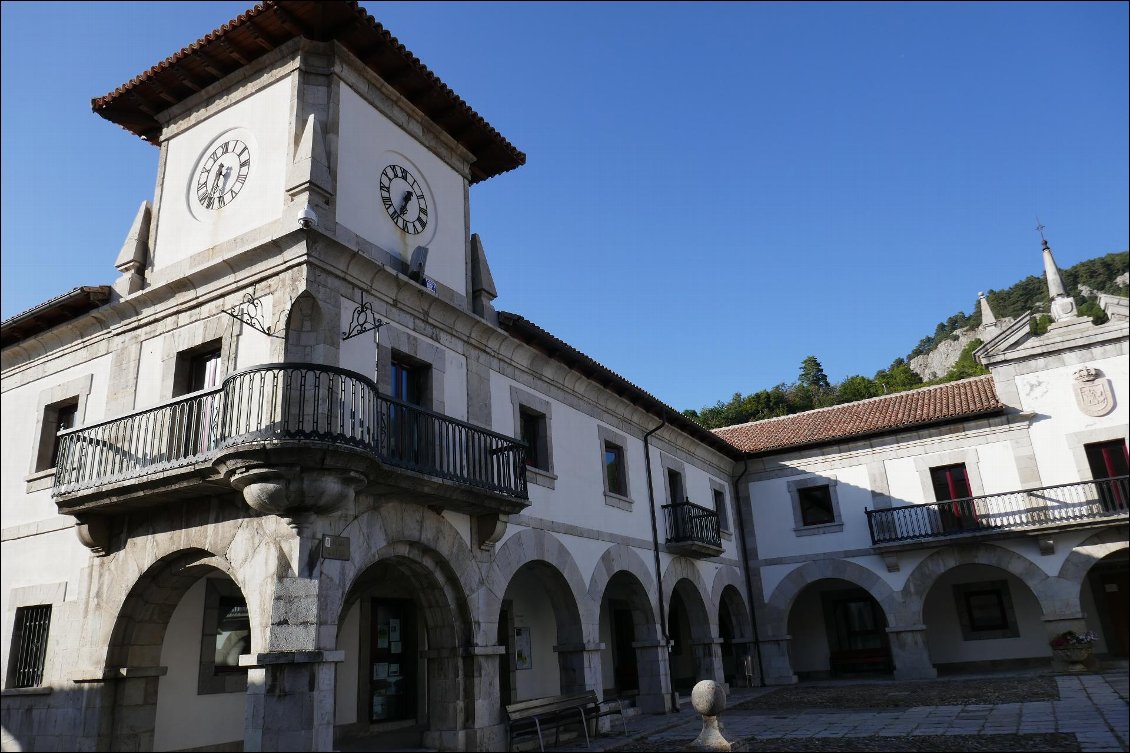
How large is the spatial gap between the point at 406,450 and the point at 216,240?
4.08 meters

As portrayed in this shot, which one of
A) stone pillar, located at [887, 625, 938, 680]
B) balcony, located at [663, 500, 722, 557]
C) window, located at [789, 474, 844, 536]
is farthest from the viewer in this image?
window, located at [789, 474, 844, 536]

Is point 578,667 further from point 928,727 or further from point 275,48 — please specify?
point 275,48

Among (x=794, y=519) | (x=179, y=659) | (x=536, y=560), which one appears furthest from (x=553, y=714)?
(x=794, y=519)

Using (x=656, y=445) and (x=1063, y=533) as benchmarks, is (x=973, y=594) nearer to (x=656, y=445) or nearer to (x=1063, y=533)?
(x=1063, y=533)

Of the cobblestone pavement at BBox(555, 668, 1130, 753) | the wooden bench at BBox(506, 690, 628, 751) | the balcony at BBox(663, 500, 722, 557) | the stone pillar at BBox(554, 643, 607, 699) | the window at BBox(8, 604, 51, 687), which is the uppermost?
the balcony at BBox(663, 500, 722, 557)

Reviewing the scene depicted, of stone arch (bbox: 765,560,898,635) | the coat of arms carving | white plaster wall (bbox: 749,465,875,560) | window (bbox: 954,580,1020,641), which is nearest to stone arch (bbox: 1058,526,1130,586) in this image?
window (bbox: 954,580,1020,641)

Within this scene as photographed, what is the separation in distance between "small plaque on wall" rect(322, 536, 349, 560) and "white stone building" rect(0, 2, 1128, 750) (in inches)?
1.0

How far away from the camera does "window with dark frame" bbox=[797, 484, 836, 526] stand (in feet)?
72.0

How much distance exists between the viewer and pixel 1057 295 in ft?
65.4

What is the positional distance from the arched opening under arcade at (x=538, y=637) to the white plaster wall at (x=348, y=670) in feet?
7.32

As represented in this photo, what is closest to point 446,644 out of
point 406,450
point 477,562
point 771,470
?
point 477,562

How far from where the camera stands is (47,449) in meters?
12.0

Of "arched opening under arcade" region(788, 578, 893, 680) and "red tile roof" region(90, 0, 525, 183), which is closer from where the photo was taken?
"red tile roof" region(90, 0, 525, 183)

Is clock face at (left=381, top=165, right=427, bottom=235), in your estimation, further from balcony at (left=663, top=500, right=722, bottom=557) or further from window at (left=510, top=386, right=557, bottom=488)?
balcony at (left=663, top=500, right=722, bottom=557)
